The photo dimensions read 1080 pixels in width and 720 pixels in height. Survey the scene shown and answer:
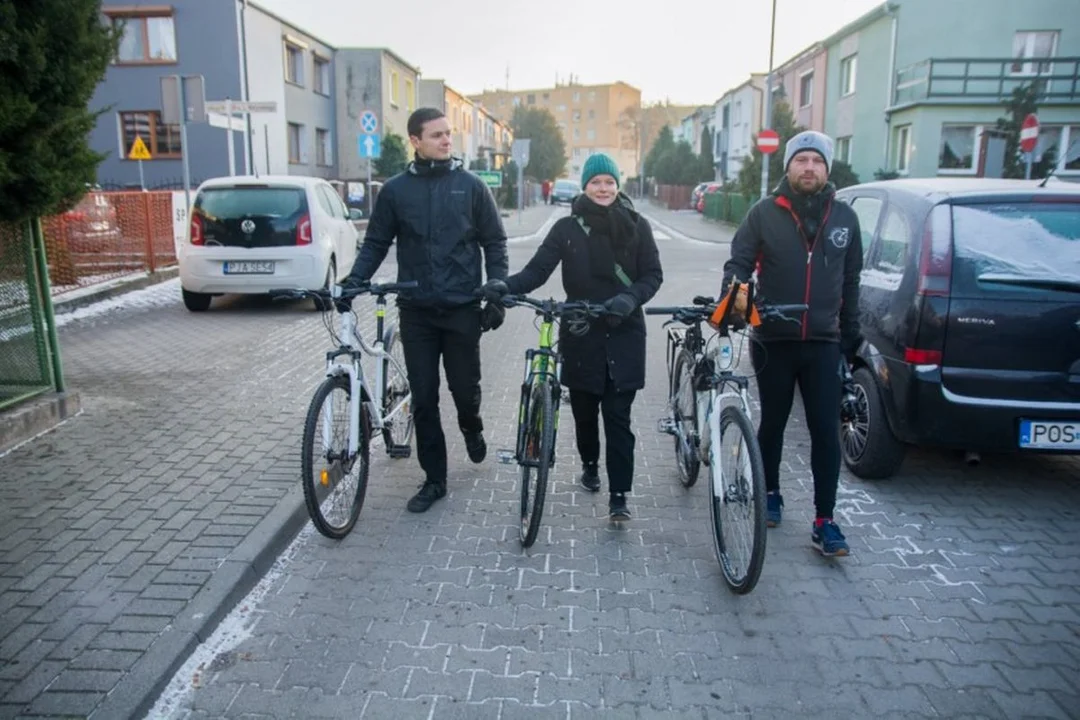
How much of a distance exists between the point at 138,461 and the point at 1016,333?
5.11 meters

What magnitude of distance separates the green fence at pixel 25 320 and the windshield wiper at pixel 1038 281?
6.13 meters

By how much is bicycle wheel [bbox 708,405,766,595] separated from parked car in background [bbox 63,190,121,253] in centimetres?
1173

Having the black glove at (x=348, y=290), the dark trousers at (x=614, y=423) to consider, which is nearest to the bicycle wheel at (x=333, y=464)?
the black glove at (x=348, y=290)

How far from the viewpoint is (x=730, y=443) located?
157 inches

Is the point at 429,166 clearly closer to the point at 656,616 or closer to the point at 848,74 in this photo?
the point at 656,616

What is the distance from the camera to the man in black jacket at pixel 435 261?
466 cm

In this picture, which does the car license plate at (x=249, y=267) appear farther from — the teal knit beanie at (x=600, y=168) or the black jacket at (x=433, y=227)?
the teal knit beanie at (x=600, y=168)

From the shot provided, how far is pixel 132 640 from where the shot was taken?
3322 millimetres

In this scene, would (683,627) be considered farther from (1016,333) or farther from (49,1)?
(49,1)

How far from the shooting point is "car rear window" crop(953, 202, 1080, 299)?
180 inches

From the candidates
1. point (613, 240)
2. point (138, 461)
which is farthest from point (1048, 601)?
point (138, 461)

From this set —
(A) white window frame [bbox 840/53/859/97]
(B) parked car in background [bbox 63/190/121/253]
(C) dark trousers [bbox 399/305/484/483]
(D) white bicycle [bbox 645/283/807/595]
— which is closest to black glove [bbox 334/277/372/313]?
(C) dark trousers [bbox 399/305/484/483]

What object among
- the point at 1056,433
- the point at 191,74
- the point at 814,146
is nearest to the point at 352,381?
the point at 814,146

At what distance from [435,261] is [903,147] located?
27436mm
